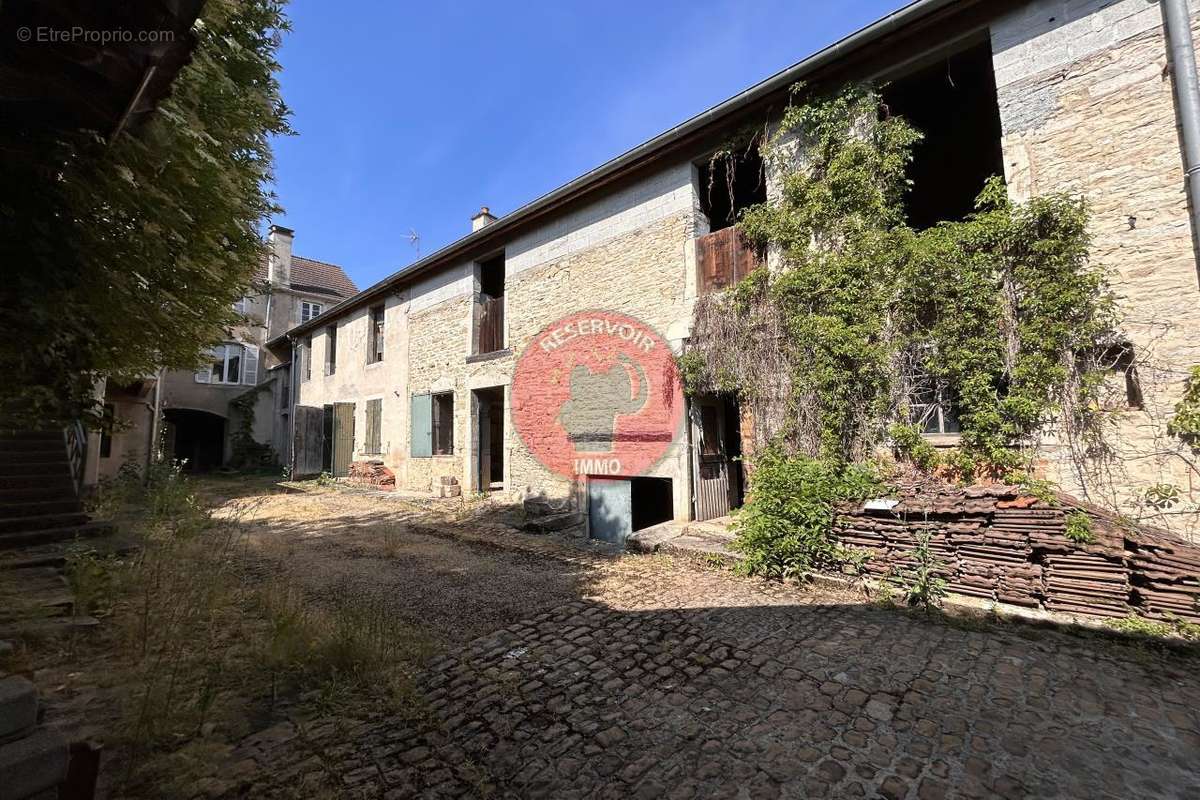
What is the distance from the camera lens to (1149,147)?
4176 millimetres

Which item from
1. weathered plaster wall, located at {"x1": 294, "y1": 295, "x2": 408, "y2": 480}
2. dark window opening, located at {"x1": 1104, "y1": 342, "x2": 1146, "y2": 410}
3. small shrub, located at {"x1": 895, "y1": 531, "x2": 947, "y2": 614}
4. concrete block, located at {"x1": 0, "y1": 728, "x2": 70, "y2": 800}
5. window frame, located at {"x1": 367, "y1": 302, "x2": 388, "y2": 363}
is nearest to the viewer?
concrete block, located at {"x1": 0, "y1": 728, "x2": 70, "y2": 800}

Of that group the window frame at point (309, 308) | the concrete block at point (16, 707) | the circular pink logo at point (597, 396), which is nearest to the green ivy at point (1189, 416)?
the circular pink logo at point (597, 396)

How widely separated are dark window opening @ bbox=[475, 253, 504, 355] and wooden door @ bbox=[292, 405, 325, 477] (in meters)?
7.79

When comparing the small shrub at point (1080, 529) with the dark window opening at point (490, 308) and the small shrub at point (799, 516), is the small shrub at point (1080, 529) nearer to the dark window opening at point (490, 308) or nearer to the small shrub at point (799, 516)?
the small shrub at point (799, 516)

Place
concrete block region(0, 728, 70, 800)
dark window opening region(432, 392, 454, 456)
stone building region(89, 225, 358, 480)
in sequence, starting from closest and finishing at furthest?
concrete block region(0, 728, 70, 800) < dark window opening region(432, 392, 454, 456) < stone building region(89, 225, 358, 480)

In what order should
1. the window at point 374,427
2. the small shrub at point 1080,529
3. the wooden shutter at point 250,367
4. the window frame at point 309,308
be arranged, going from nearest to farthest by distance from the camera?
1. the small shrub at point 1080,529
2. the window at point 374,427
3. the wooden shutter at point 250,367
4. the window frame at point 309,308

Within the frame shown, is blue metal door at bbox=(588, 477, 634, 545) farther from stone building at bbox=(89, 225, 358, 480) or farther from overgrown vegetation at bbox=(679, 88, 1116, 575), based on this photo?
stone building at bbox=(89, 225, 358, 480)

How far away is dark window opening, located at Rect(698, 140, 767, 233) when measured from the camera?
6.97 meters

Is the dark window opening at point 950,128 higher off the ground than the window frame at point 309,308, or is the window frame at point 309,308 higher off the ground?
the window frame at point 309,308

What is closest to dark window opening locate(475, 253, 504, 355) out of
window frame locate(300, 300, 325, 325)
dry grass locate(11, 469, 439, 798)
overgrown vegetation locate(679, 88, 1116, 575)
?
overgrown vegetation locate(679, 88, 1116, 575)

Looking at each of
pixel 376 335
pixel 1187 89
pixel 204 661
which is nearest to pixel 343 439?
pixel 376 335

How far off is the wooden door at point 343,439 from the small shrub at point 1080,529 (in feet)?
50.1

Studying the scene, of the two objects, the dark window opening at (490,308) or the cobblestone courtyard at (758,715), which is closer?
the cobblestone courtyard at (758,715)

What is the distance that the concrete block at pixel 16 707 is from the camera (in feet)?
5.81
